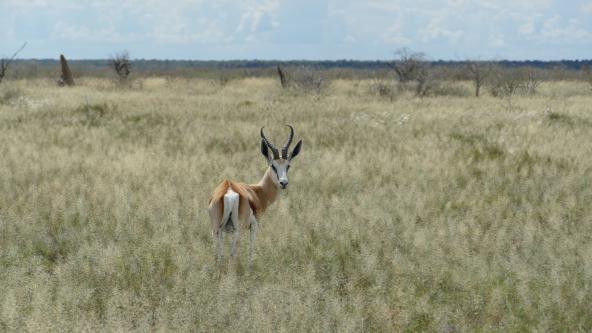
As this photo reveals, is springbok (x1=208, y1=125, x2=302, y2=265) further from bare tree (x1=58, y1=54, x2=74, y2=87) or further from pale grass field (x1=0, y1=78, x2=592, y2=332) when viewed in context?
bare tree (x1=58, y1=54, x2=74, y2=87)

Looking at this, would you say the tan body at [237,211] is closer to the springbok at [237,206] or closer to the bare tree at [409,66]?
the springbok at [237,206]

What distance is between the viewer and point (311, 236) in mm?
7379

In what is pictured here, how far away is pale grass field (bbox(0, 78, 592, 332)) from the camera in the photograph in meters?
5.01

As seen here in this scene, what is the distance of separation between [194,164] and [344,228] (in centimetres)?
510

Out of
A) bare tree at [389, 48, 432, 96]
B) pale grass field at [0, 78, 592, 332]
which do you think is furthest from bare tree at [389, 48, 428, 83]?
pale grass field at [0, 78, 592, 332]

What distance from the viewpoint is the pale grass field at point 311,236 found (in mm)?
5012

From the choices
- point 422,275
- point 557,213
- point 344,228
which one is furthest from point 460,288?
point 557,213

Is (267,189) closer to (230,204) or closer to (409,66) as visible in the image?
(230,204)

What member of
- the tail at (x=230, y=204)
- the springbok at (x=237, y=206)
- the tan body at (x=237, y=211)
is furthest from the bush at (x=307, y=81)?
the tail at (x=230, y=204)

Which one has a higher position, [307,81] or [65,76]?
[307,81]

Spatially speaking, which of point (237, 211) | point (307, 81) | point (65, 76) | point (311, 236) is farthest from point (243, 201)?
point (65, 76)

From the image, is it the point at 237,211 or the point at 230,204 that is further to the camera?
the point at 237,211

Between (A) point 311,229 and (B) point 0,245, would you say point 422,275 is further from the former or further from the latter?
(B) point 0,245

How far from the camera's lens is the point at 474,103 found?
88.4 ft
